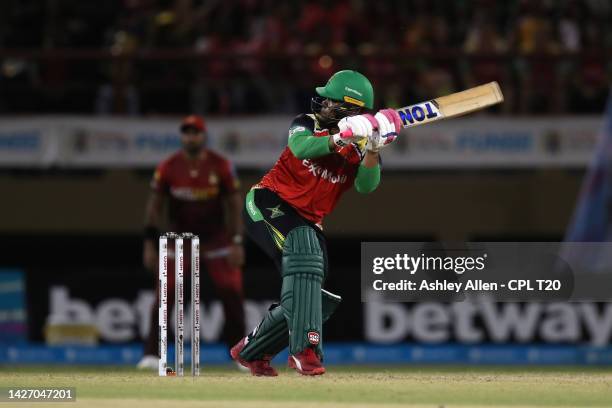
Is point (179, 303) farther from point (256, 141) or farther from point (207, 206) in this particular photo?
point (256, 141)

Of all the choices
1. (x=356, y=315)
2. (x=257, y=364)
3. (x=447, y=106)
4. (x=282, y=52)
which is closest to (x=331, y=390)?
(x=257, y=364)

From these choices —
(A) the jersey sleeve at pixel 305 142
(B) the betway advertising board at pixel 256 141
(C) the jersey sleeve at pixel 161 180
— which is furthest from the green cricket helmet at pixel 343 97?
(B) the betway advertising board at pixel 256 141

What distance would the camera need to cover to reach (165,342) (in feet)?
27.5

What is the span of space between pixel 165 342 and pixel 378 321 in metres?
5.33

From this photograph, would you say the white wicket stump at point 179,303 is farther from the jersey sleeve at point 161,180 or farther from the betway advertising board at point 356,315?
the betway advertising board at point 356,315

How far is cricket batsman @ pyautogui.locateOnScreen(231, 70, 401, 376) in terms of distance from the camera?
26.8 ft

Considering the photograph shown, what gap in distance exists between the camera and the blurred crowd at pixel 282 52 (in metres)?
14.9

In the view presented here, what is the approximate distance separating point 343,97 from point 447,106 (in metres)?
0.59

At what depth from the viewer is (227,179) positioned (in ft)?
38.2

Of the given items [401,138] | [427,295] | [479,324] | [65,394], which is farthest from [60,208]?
[65,394]

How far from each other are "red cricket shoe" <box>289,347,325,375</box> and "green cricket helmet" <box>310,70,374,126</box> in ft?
4.29

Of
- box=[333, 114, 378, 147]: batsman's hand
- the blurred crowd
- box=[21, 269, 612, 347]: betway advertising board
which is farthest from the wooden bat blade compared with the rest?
the blurred crowd

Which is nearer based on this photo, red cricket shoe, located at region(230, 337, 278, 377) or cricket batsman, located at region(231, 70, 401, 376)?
cricket batsman, located at region(231, 70, 401, 376)

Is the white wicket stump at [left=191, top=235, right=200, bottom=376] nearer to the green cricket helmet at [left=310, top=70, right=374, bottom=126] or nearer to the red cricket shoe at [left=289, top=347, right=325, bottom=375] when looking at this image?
the red cricket shoe at [left=289, top=347, right=325, bottom=375]
